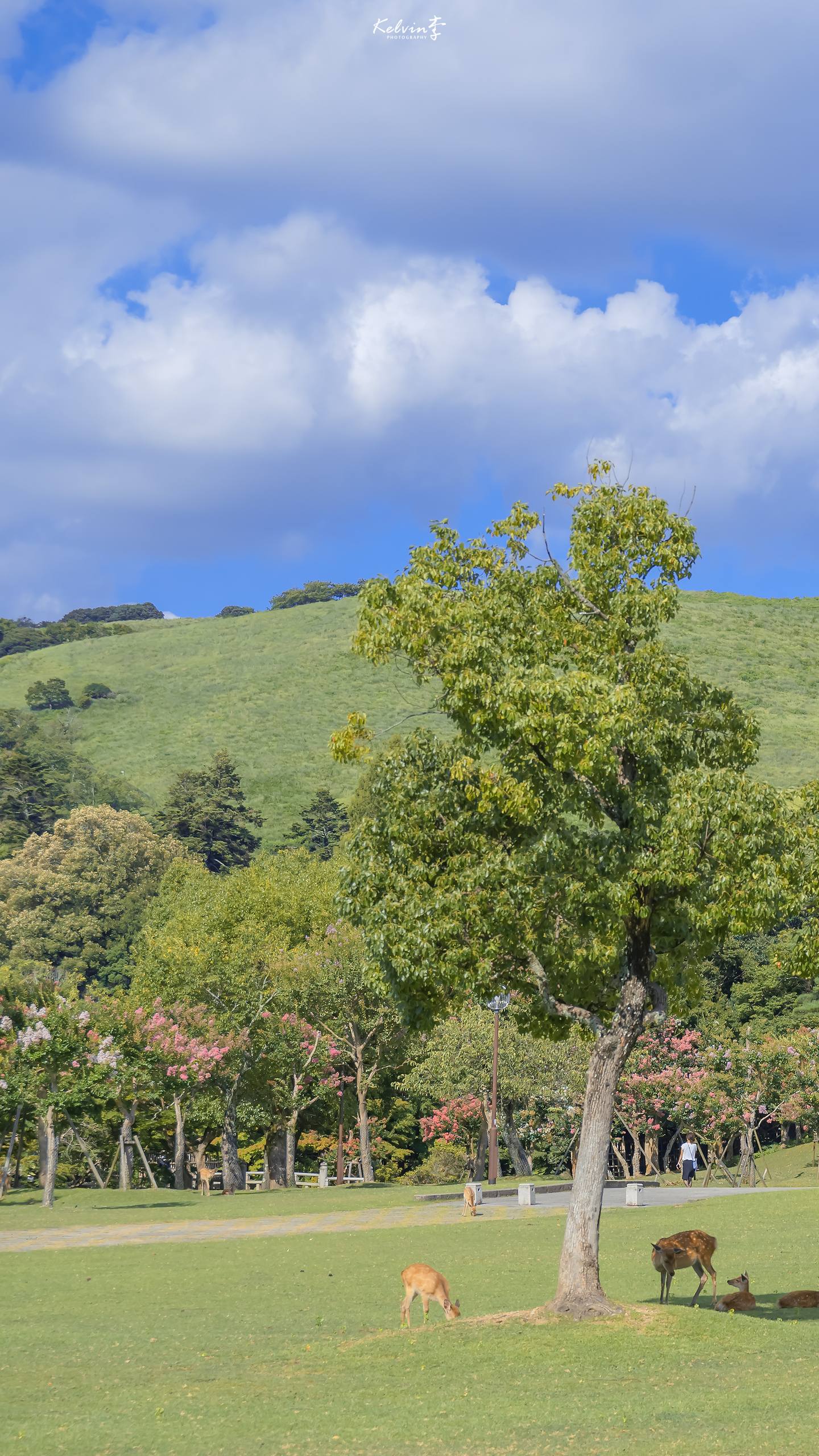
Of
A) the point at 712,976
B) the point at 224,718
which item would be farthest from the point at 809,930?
the point at 224,718

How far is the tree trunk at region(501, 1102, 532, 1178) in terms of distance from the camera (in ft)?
152

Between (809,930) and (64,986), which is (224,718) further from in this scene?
(809,930)

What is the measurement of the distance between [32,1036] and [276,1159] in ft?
62.6

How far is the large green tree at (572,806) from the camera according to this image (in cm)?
1289

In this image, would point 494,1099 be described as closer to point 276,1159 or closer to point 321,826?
point 276,1159

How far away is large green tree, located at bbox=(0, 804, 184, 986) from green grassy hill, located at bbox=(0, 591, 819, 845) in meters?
17.4

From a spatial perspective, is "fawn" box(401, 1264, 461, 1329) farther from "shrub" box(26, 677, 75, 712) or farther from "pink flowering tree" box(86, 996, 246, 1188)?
"shrub" box(26, 677, 75, 712)

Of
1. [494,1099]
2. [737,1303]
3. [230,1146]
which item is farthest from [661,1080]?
[737,1303]

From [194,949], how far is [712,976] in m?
30.0

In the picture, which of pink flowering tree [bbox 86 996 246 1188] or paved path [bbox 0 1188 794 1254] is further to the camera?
pink flowering tree [bbox 86 996 246 1188]

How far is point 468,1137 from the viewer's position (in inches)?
2023

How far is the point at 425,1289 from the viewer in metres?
13.1

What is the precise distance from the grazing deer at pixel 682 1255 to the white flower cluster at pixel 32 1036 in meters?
18.9

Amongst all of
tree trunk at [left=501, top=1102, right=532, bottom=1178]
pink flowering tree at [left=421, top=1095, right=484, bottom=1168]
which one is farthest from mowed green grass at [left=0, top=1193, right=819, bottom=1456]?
pink flowering tree at [left=421, top=1095, right=484, bottom=1168]
